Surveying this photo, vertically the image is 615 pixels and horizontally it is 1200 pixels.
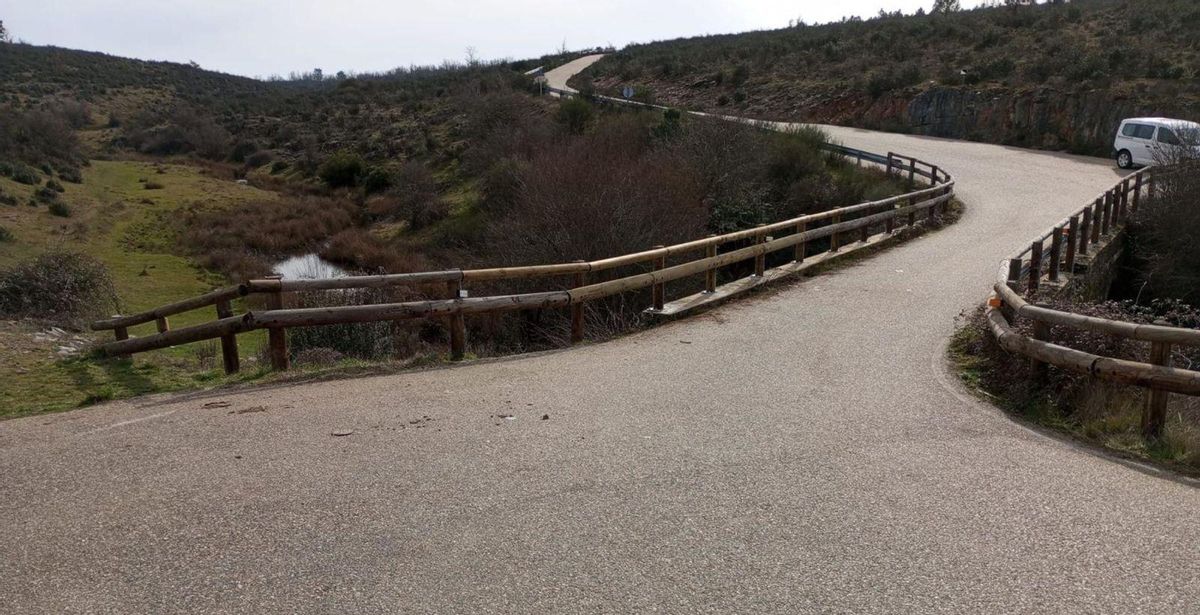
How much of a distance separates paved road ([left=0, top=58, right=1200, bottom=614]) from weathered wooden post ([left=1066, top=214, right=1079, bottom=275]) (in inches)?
225

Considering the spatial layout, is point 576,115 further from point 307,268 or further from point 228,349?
point 228,349

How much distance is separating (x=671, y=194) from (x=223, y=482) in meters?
18.7

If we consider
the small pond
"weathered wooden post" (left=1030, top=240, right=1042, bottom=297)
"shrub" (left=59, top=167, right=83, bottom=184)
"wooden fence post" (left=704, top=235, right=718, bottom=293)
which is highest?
"weathered wooden post" (left=1030, top=240, right=1042, bottom=297)

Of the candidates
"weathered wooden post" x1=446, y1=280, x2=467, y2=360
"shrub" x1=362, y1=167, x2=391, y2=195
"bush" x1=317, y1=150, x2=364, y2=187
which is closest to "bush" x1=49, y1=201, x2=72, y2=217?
"shrub" x1=362, y1=167, x2=391, y2=195

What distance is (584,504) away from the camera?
16.7 feet

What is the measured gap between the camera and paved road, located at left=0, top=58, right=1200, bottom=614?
414cm

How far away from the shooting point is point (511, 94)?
54.2m

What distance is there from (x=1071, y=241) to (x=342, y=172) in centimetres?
5177

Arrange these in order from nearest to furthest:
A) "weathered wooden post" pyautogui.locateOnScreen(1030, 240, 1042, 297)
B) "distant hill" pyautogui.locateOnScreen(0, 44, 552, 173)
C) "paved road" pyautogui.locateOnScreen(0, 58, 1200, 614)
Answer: "paved road" pyautogui.locateOnScreen(0, 58, 1200, 614), "weathered wooden post" pyautogui.locateOnScreen(1030, 240, 1042, 297), "distant hill" pyautogui.locateOnScreen(0, 44, 552, 173)

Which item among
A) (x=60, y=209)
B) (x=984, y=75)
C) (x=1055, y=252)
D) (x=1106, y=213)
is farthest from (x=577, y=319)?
(x=60, y=209)

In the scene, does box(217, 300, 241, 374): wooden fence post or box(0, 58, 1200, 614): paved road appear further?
box(217, 300, 241, 374): wooden fence post

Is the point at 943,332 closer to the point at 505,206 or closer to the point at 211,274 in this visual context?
the point at 505,206

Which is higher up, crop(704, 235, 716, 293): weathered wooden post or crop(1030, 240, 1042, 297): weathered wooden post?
crop(1030, 240, 1042, 297): weathered wooden post

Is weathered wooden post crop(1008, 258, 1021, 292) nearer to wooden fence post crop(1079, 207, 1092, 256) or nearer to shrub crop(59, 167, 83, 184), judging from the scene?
wooden fence post crop(1079, 207, 1092, 256)
